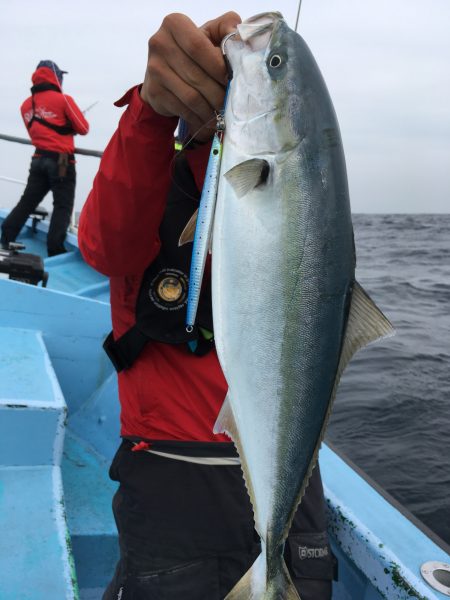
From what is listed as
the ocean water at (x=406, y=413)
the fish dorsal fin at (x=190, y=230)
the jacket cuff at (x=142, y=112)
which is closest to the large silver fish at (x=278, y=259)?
the fish dorsal fin at (x=190, y=230)

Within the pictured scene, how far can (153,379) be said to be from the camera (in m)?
1.88

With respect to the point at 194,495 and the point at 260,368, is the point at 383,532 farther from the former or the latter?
the point at 260,368

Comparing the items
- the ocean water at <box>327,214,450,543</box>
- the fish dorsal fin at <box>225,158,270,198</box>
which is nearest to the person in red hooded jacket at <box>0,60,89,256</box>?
the ocean water at <box>327,214,450,543</box>

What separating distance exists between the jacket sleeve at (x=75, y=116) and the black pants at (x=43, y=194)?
0.50 metres

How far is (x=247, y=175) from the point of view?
4.25ft

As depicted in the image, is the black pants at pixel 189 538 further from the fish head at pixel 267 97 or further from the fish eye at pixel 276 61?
the fish eye at pixel 276 61

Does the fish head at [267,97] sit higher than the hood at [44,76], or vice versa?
the hood at [44,76]

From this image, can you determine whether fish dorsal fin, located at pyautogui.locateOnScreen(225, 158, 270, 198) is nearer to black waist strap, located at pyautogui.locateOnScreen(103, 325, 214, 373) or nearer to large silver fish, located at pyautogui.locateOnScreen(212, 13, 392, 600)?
large silver fish, located at pyautogui.locateOnScreen(212, 13, 392, 600)

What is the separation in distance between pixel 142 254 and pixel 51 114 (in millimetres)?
6150

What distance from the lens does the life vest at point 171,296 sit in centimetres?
185

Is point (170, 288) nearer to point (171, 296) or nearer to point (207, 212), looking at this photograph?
point (171, 296)

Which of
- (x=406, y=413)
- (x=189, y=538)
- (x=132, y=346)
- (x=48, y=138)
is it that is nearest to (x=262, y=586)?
(x=189, y=538)

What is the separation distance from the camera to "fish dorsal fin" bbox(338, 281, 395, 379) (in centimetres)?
144

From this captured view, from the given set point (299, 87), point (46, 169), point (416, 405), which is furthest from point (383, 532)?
point (46, 169)
